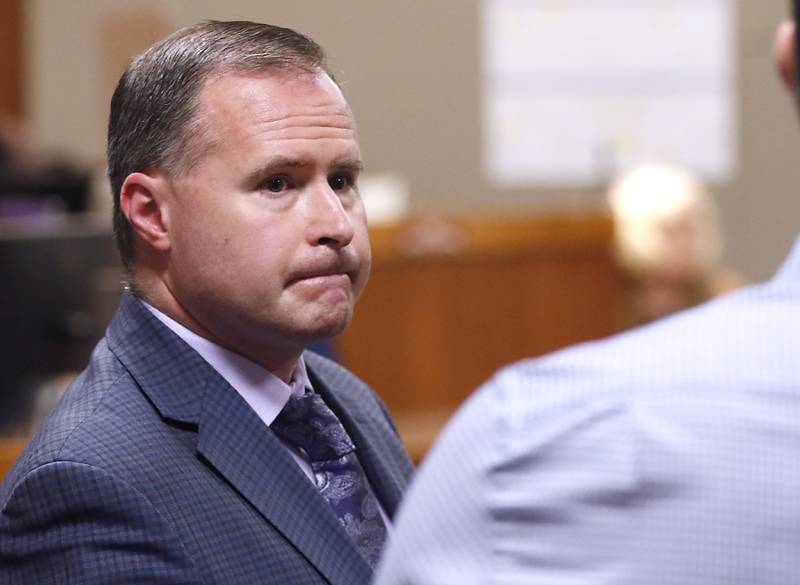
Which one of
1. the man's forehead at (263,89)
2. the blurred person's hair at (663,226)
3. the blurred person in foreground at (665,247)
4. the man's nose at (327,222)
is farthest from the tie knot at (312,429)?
the blurred person's hair at (663,226)

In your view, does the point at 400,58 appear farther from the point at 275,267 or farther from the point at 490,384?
the point at 490,384

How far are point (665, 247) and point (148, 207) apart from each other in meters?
4.04

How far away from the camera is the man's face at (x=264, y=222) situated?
1345 mm

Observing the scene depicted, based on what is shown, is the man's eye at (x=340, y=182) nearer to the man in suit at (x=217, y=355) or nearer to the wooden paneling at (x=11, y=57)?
the man in suit at (x=217, y=355)

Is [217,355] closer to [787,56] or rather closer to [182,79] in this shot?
[182,79]

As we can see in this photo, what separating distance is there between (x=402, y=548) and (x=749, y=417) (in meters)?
0.20

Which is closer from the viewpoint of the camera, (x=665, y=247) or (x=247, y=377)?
(x=247, y=377)

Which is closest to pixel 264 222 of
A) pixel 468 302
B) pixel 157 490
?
pixel 157 490

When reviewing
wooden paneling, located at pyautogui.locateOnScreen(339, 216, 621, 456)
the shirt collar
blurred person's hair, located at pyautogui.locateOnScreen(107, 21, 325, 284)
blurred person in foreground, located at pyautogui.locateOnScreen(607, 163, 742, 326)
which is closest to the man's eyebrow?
blurred person's hair, located at pyautogui.locateOnScreen(107, 21, 325, 284)

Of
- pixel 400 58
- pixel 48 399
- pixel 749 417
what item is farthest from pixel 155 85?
pixel 400 58

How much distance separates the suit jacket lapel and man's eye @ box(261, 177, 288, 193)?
0.62 ft

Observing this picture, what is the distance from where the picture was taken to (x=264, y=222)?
1.34 metres

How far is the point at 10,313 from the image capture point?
310cm

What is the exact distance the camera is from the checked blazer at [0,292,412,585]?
1193mm
